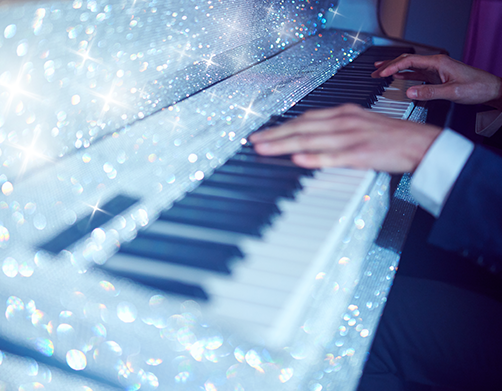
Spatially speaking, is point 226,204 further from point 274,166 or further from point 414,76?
point 414,76

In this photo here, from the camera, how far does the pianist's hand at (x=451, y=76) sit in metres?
1.19

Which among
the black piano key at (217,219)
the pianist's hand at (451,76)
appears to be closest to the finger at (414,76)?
the pianist's hand at (451,76)

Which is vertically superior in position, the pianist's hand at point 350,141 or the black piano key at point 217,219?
the pianist's hand at point 350,141

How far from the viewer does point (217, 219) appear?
1.60ft

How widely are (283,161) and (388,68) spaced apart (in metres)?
0.78

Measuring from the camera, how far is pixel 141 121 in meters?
0.64

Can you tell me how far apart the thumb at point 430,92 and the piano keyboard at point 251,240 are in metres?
0.56

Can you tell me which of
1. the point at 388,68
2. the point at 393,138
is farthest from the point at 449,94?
the point at 393,138

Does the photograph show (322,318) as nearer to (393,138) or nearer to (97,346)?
(97,346)

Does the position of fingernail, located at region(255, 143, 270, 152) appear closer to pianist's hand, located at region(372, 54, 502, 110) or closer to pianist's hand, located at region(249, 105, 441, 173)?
pianist's hand, located at region(249, 105, 441, 173)

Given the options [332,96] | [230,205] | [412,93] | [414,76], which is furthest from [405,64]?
[230,205]

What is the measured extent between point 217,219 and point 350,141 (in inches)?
11.4

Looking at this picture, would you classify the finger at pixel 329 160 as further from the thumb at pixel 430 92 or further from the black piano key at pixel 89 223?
the thumb at pixel 430 92

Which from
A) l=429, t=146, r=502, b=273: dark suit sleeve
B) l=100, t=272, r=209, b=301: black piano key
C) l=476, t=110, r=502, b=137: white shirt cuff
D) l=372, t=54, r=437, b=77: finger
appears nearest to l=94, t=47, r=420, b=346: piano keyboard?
l=100, t=272, r=209, b=301: black piano key
